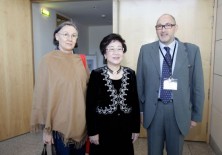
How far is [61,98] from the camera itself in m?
1.55

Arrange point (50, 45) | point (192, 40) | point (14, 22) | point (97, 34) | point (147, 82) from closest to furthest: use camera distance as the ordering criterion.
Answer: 1. point (147, 82)
2. point (192, 40)
3. point (14, 22)
4. point (50, 45)
5. point (97, 34)

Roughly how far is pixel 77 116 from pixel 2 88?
2324 millimetres

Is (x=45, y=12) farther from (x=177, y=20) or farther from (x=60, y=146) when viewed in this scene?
(x=60, y=146)

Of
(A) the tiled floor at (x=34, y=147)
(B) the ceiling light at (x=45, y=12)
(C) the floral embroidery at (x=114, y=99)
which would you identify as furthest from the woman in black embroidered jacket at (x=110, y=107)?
(B) the ceiling light at (x=45, y=12)

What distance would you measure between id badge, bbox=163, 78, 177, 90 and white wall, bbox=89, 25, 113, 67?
5.92 meters

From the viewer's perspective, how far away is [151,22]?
3.29 metres

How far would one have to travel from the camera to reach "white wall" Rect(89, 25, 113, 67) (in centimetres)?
753

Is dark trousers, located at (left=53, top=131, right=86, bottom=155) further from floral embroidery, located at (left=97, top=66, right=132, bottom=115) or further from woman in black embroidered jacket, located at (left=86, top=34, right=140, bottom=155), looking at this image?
floral embroidery, located at (left=97, top=66, right=132, bottom=115)

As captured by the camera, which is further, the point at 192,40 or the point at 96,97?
the point at 192,40

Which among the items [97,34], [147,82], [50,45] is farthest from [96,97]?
[97,34]

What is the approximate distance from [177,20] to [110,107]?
87.6 inches

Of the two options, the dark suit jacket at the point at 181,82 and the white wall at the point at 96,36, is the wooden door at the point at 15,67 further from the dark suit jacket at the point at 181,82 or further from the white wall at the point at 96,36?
the white wall at the point at 96,36

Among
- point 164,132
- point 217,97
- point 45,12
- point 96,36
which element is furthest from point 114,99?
point 96,36

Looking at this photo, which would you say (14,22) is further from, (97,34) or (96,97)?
(97,34)
